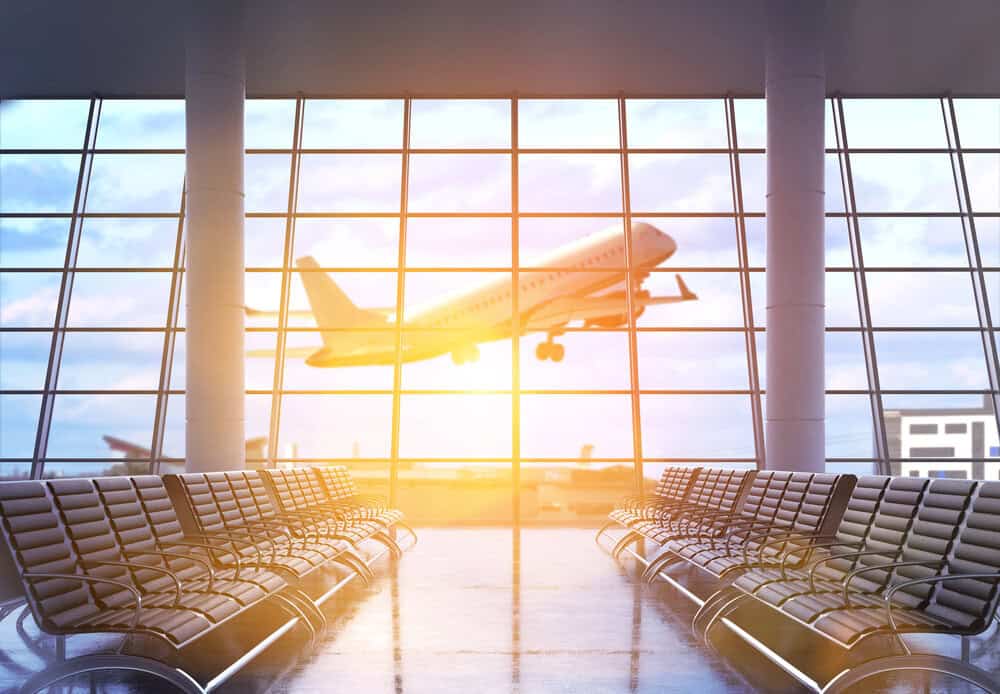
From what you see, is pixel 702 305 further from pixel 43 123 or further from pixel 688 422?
pixel 43 123

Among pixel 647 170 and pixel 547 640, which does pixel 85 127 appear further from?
pixel 547 640

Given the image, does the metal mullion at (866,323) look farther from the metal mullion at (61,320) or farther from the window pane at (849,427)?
the metal mullion at (61,320)

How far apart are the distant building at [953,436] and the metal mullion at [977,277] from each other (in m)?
0.10

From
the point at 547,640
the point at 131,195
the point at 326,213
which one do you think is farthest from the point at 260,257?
the point at 547,640

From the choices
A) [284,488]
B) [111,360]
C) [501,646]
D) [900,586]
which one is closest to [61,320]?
[111,360]

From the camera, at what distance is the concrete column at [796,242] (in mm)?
9094

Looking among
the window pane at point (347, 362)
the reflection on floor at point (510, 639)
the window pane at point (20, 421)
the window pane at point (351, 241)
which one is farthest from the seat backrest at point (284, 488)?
the window pane at point (20, 421)

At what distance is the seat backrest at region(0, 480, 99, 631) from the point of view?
338 centimetres

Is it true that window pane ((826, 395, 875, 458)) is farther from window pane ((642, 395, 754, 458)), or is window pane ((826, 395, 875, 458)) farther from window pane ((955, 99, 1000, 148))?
window pane ((955, 99, 1000, 148))

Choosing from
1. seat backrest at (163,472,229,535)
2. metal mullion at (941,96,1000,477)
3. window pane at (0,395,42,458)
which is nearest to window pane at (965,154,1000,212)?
metal mullion at (941,96,1000,477)

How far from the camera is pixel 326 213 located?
468 inches

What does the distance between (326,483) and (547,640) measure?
13.6 ft

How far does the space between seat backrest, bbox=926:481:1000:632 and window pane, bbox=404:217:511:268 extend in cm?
840

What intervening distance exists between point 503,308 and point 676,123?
11.7ft
